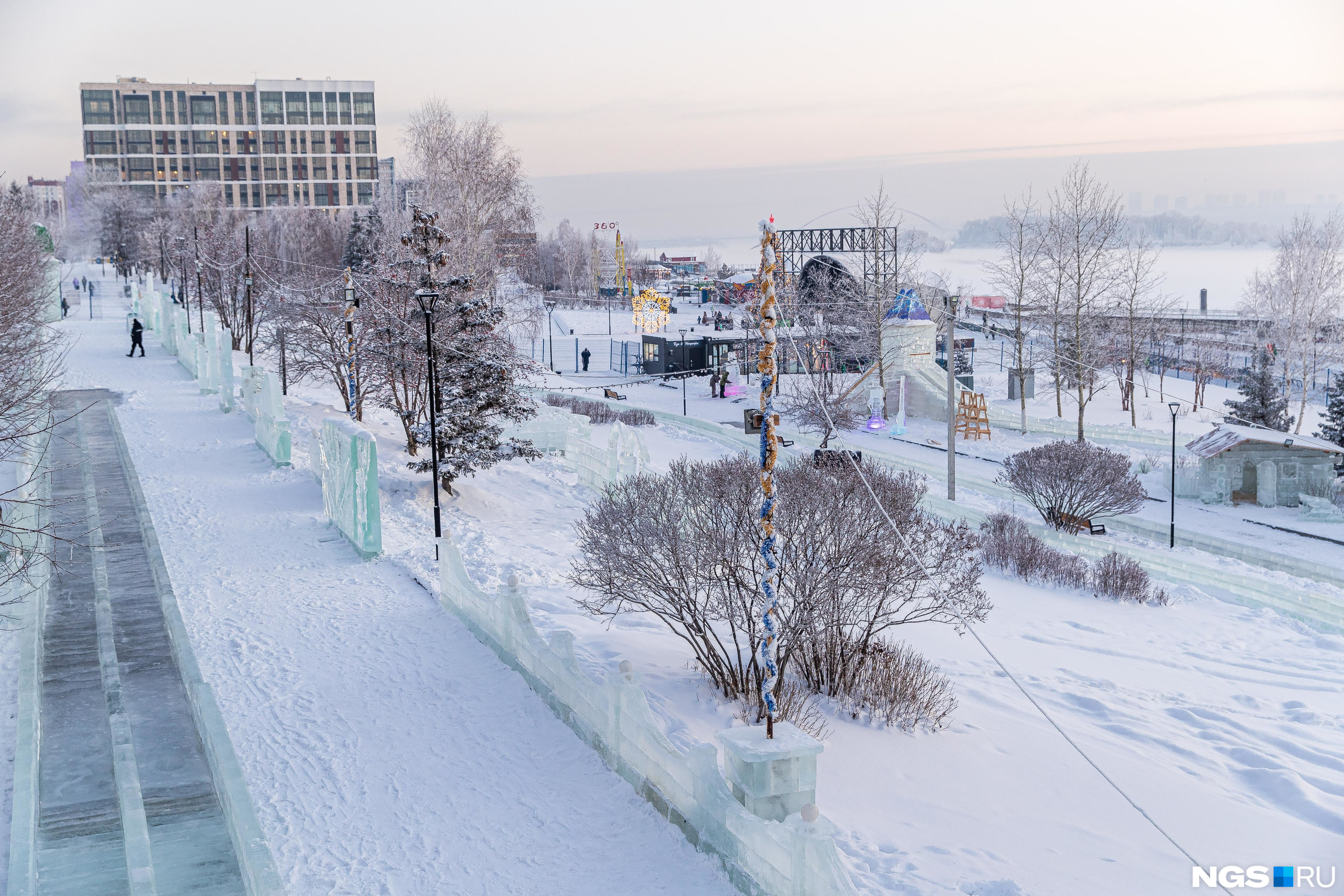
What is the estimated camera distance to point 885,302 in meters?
43.9

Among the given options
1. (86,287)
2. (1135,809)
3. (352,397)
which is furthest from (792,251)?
(86,287)

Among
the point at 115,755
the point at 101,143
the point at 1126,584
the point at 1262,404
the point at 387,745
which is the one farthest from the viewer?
the point at 101,143

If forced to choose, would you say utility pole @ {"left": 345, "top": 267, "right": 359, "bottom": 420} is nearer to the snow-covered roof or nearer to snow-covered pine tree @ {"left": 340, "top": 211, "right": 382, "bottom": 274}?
the snow-covered roof

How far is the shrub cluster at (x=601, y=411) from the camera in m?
34.0

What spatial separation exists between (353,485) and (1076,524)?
14035 mm

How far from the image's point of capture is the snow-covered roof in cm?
2567

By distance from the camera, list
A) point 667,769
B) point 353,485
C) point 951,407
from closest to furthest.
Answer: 1. point 667,769
2. point 353,485
3. point 951,407

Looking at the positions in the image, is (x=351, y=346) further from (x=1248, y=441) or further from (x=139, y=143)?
(x=139, y=143)

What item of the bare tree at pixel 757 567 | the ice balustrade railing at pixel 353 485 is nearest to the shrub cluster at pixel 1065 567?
the bare tree at pixel 757 567

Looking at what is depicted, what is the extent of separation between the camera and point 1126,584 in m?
17.1

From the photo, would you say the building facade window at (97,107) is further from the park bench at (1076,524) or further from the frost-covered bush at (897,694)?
the frost-covered bush at (897,694)

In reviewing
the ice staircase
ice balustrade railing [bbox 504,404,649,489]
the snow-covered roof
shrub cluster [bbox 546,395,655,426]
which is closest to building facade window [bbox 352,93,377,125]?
shrub cluster [bbox 546,395,655,426]

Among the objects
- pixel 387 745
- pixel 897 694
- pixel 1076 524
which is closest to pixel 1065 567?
pixel 1076 524

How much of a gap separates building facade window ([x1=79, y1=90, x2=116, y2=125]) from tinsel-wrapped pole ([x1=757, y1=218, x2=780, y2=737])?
142547 millimetres
